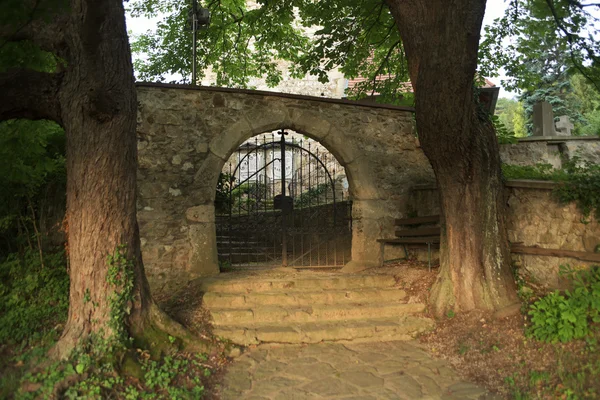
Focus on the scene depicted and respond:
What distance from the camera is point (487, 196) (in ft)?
16.6

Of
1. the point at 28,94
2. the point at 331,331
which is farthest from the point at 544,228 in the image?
the point at 28,94

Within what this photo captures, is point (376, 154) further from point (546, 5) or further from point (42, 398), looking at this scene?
point (42, 398)

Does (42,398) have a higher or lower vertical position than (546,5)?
lower

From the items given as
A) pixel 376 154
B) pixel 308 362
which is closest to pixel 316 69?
pixel 376 154

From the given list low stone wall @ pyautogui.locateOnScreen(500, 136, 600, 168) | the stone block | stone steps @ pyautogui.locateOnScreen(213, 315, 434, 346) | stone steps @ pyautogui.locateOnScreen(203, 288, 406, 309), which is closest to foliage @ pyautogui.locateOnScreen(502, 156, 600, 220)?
stone steps @ pyautogui.locateOnScreen(213, 315, 434, 346)

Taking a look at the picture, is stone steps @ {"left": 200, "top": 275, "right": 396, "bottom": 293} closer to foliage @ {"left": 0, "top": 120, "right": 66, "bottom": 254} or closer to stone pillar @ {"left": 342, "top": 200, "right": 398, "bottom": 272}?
stone pillar @ {"left": 342, "top": 200, "right": 398, "bottom": 272}

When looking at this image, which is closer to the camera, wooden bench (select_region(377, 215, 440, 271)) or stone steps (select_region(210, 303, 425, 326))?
stone steps (select_region(210, 303, 425, 326))

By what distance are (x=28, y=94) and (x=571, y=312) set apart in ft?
15.9

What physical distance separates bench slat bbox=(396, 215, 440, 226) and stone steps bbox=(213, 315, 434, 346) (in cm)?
186

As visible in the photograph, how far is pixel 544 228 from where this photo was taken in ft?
17.3

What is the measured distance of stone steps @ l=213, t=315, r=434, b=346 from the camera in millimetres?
4785

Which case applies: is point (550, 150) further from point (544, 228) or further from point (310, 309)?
point (310, 309)

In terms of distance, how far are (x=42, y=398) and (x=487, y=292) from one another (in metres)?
4.15

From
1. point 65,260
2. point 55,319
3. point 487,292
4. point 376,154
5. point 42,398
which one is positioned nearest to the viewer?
point 42,398
